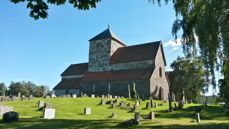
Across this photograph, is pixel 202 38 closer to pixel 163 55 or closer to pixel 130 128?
pixel 130 128

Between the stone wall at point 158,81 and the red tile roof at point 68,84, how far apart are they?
16.5 meters

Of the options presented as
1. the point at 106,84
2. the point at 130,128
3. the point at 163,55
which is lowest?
the point at 130,128

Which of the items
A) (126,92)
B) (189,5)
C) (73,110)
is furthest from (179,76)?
(189,5)

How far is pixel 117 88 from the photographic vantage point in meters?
52.1

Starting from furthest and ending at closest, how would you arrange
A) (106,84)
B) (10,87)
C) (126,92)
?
(10,87) < (106,84) < (126,92)

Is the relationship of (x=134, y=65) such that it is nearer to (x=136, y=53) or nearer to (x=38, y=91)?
(x=136, y=53)

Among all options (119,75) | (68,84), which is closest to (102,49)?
(119,75)

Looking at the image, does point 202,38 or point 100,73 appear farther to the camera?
point 100,73

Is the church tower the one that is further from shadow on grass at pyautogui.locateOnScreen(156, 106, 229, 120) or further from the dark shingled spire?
shadow on grass at pyautogui.locateOnScreen(156, 106, 229, 120)

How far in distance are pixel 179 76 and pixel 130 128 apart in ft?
146

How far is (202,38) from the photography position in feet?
52.3

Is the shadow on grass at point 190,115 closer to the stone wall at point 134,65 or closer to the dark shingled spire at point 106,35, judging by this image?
the stone wall at point 134,65

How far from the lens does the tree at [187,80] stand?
183ft

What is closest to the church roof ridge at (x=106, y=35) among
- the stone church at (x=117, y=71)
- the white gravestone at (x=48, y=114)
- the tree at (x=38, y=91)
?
the stone church at (x=117, y=71)
